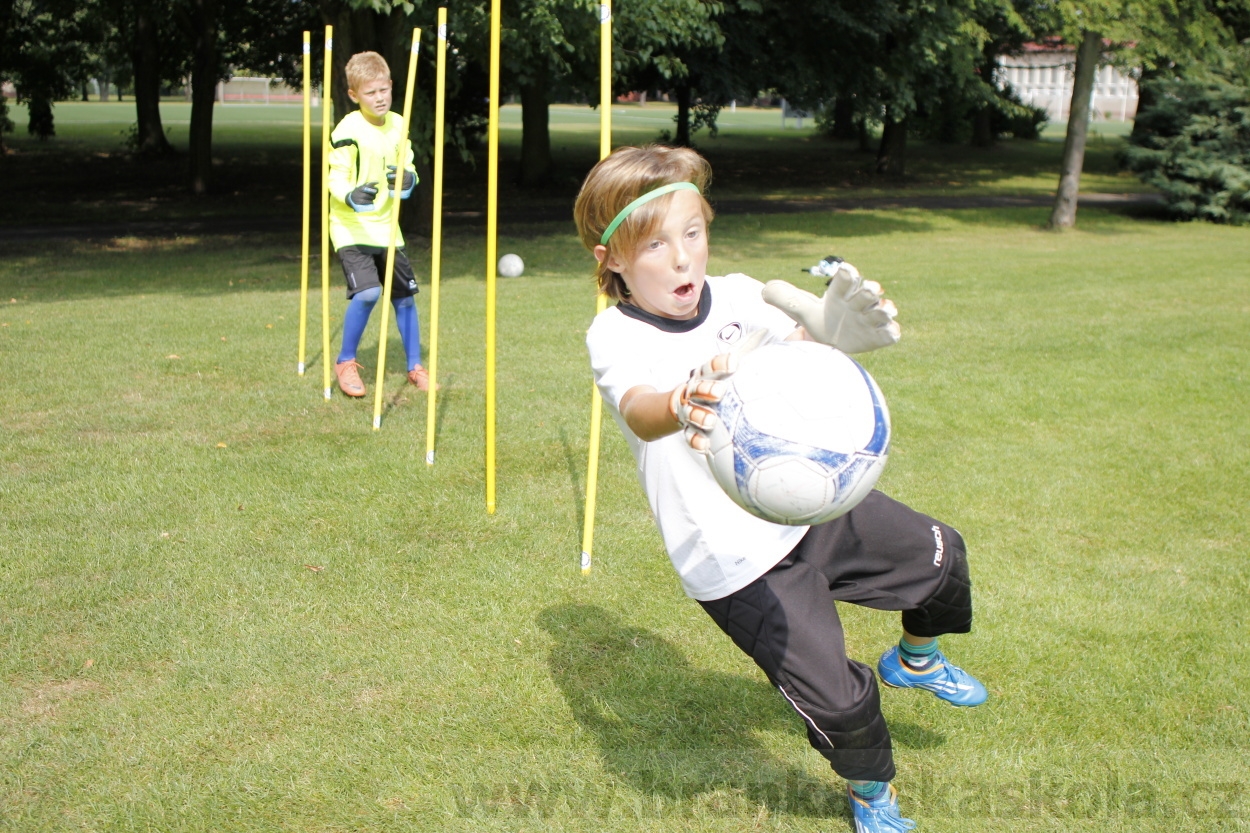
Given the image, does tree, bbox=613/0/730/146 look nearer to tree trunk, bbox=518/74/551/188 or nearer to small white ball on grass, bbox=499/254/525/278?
tree trunk, bbox=518/74/551/188

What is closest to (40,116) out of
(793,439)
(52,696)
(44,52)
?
(44,52)

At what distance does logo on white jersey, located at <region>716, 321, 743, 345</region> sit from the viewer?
10.2 feet

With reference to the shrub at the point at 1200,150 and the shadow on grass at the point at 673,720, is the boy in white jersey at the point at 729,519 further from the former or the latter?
the shrub at the point at 1200,150

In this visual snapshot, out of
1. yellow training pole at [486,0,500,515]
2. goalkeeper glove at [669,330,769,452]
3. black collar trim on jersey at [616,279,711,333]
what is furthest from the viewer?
yellow training pole at [486,0,500,515]

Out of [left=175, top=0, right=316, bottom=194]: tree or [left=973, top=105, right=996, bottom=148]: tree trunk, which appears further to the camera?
[left=973, top=105, right=996, bottom=148]: tree trunk

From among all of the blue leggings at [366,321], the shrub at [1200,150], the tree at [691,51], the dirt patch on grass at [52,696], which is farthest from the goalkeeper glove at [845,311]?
the shrub at [1200,150]

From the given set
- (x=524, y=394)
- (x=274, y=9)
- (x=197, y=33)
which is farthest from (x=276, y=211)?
(x=524, y=394)

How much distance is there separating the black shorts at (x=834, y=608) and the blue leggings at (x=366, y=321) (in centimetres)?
534

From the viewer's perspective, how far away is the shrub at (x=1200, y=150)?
829 inches

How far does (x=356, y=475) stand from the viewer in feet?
20.6

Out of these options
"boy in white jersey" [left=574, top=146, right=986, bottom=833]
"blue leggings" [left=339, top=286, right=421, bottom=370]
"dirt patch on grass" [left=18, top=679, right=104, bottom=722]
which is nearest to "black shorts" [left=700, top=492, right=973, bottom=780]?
"boy in white jersey" [left=574, top=146, right=986, bottom=833]

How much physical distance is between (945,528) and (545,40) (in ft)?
36.3

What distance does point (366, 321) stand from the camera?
7.90 m

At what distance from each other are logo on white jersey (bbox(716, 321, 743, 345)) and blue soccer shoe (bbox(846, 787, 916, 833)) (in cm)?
132
